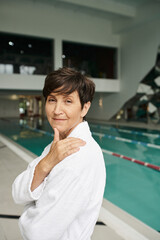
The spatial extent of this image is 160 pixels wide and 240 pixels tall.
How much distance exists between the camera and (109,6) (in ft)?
35.9

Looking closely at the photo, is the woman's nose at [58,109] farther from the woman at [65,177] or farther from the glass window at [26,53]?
the glass window at [26,53]

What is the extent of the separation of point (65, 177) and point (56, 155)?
92mm

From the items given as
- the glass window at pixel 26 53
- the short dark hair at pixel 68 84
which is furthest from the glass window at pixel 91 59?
the short dark hair at pixel 68 84

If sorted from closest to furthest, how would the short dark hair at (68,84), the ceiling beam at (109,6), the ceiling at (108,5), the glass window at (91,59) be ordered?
the short dark hair at (68,84), the ceiling beam at (109,6), the ceiling at (108,5), the glass window at (91,59)

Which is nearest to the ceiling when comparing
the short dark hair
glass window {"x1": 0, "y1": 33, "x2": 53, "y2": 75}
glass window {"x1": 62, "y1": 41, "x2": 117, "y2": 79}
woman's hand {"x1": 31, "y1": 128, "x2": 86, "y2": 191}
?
glass window {"x1": 62, "y1": 41, "x2": 117, "y2": 79}

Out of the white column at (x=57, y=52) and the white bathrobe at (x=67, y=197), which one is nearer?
the white bathrobe at (x=67, y=197)

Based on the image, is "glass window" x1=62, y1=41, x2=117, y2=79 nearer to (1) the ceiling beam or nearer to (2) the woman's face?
(1) the ceiling beam

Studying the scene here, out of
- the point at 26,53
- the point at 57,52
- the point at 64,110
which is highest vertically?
the point at 57,52

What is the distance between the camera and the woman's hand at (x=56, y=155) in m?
0.77

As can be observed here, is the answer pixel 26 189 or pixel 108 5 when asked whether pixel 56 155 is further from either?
pixel 108 5

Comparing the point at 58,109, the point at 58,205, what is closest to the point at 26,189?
the point at 58,205

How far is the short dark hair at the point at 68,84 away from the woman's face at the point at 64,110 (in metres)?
0.02

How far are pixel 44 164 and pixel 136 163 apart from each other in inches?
169

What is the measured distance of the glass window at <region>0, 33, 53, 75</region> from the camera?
1262cm
